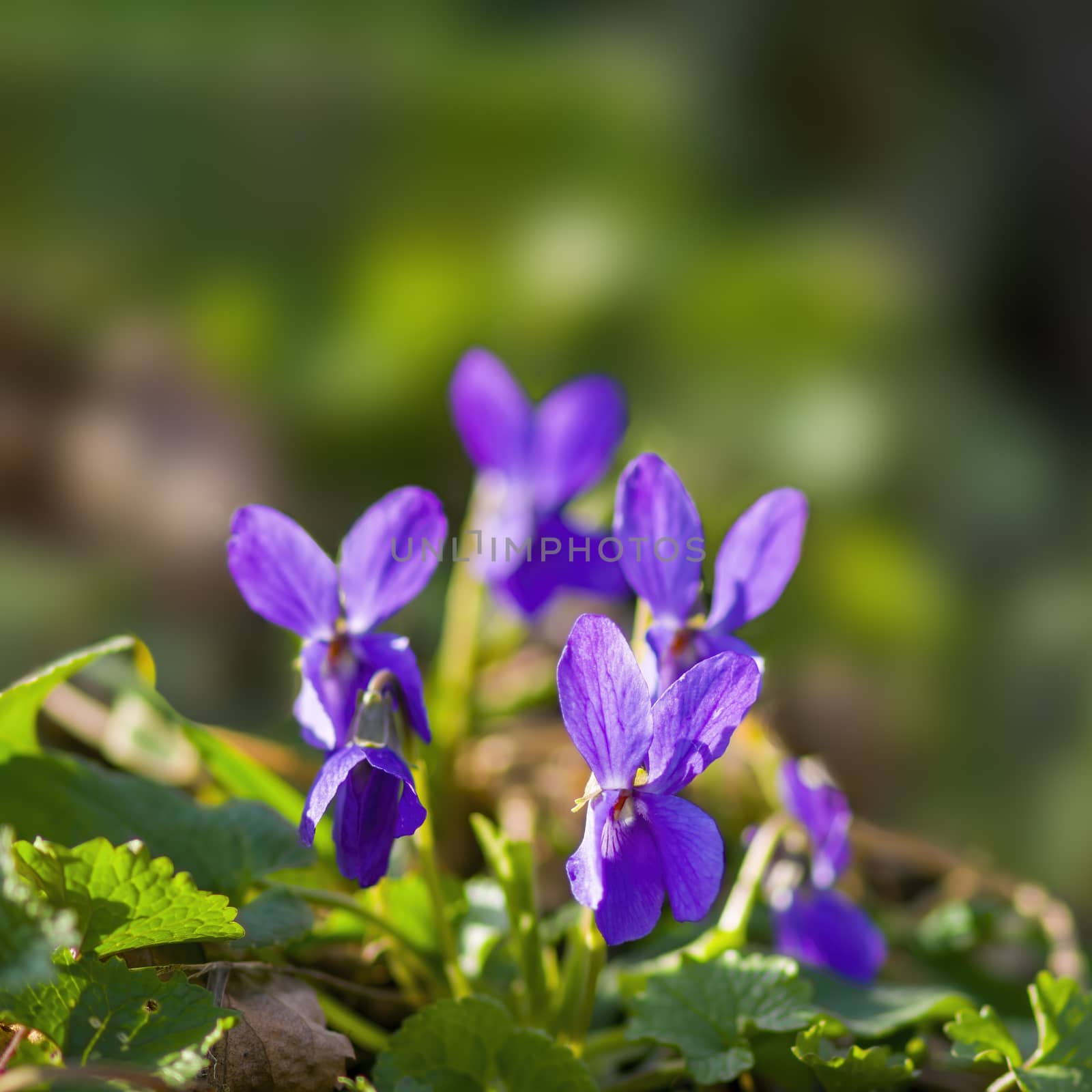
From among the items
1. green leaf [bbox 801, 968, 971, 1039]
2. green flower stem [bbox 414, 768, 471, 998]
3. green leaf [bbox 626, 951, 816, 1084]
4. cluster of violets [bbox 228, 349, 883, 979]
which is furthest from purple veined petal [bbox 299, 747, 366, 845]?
green leaf [bbox 801, 968, 971, 1039]

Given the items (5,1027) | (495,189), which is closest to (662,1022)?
(5,1027)

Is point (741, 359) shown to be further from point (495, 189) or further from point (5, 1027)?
point (5, 1027)

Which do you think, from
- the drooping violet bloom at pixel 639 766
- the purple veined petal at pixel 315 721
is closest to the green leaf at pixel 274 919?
the purple veined petal at pixel 315 721

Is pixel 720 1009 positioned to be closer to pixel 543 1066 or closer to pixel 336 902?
pixel 543 1066

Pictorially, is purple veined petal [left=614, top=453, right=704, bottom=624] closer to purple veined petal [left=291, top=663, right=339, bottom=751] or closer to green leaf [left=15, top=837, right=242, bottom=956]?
purple veined petal [left=291, top=663, right=339, bottom=751]

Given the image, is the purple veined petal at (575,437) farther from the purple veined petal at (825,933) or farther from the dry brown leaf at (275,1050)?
the dry brown leaf at (275,1050)

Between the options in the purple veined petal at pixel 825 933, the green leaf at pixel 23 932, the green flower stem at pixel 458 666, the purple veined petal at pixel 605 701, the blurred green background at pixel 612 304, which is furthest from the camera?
the blurred green background at pixel 612 304
